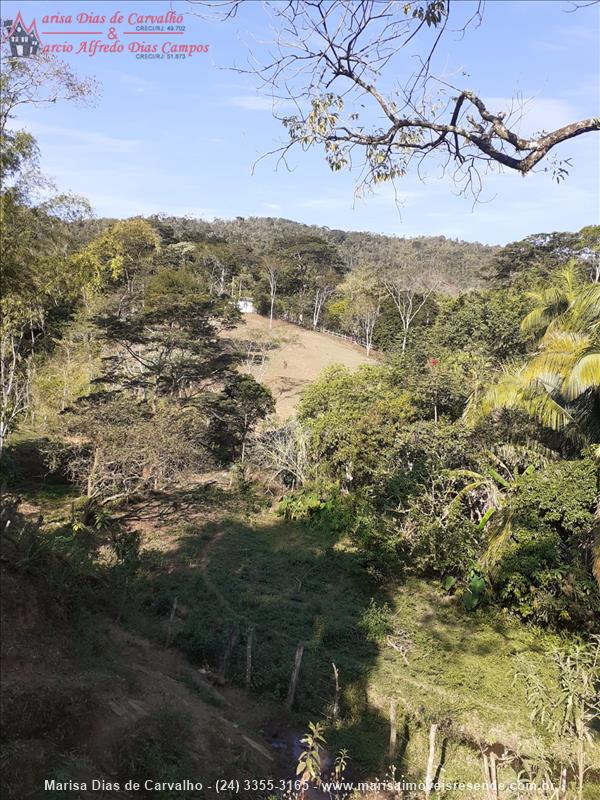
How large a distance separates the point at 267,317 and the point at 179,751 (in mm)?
46142

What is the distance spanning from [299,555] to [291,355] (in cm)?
2774

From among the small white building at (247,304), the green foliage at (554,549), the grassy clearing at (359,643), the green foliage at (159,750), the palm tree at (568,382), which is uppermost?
the small white building at (247,304)

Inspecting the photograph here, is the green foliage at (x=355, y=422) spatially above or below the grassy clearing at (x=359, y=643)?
above

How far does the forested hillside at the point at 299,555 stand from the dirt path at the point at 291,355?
11182mm

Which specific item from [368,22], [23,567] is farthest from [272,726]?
[368,22]

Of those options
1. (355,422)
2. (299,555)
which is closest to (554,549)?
(299,555)

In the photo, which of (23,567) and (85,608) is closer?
(23,567)

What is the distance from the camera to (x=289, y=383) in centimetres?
3409

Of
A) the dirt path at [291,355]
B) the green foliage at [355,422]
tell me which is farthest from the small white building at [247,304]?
the green foliage at [355,422]

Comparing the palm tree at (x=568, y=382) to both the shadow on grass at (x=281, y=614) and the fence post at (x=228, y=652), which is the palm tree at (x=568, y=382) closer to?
the shadow on grass at (x=281, y=614)

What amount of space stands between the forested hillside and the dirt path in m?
11.2

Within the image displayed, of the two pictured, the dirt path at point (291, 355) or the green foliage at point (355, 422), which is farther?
the dirt path at point (291, 355)

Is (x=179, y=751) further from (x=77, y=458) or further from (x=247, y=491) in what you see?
(x=247, y=491)

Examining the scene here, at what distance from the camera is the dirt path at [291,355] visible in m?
32.9
